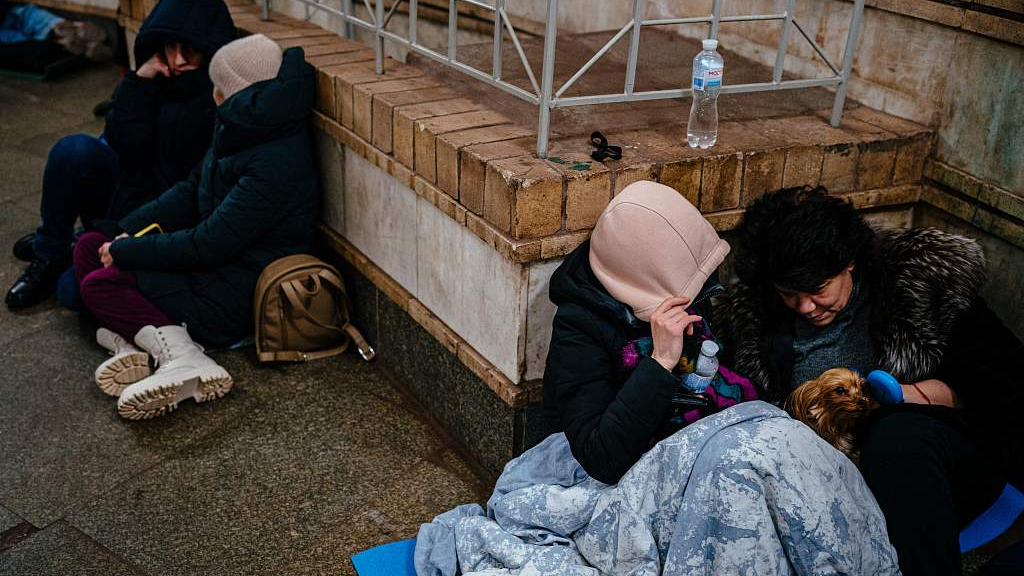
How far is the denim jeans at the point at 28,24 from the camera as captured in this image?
805 centimetres

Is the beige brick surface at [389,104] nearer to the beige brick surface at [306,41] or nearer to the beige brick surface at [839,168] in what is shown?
the beige brick surface at [306,41]

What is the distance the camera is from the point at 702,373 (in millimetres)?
2799

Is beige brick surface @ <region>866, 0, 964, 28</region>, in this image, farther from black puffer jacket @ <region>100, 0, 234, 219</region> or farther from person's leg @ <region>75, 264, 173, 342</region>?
person's leg @ <region>75, 264, 173, 342</region>

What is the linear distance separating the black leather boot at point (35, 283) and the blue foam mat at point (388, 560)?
2.50 meters

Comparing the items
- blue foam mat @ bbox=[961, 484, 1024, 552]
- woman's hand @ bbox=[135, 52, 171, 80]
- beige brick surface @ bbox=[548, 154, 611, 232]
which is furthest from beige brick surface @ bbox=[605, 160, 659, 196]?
woman's hand @ bbox=[135, 52, 171, 80]

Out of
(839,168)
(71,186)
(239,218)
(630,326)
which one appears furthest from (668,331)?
(71,186)

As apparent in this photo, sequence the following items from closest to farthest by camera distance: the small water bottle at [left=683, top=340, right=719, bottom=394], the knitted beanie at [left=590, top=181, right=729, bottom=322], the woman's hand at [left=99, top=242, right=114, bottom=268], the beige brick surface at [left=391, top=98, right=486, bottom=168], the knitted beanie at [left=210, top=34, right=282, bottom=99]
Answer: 1. the knitted beanie at [left=590, top=181, right=729, bottom=322]
2. the small water bottle at [left=683, top=340, right=719, bottom=394]
3. the beige brick surface at [left=391, top=98, right=486, bottom=168]
4. the knitted beanie at [left=210, top=34, right=282, bottom=99]
5. the woman's hand at [left=99, top=242, right=114, bottom=268]

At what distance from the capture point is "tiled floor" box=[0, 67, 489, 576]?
3109 millimetres

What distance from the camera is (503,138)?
327 centimetres

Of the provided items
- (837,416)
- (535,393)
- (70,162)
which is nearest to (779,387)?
(837,416)

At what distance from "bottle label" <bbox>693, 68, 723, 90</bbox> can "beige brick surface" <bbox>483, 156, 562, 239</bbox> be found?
0.60 meters

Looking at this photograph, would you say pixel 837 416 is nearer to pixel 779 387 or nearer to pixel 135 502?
pixel 779 387

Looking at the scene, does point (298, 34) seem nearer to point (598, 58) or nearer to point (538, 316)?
point (598, 58)

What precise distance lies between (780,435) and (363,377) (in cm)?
215
